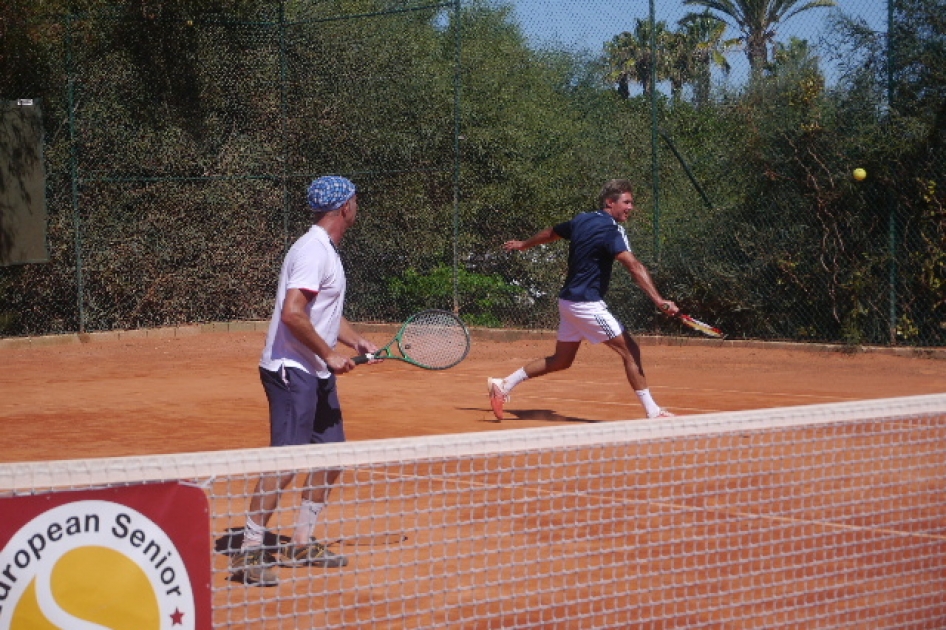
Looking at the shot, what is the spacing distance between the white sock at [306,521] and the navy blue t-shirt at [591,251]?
4.32 metres

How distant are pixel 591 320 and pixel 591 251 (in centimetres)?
48

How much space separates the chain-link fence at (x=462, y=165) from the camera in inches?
544

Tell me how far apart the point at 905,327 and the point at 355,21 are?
873 cm

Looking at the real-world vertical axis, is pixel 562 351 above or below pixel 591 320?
below

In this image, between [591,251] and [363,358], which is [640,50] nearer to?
[591,251]

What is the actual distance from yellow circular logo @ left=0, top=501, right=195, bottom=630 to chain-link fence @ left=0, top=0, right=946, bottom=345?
1172 cm

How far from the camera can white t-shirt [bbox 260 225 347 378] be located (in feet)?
17.1

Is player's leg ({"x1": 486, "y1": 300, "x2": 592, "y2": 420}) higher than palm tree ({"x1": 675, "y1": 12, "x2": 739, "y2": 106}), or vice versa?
palm tree ({"x1": 675, "y1": 12, "x2": 739, "y2": 106})

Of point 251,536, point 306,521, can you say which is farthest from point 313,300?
point 251,536

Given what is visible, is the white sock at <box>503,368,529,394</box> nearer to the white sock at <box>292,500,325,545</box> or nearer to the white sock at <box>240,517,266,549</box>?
the white sock at <box>292,500,325,545</box>

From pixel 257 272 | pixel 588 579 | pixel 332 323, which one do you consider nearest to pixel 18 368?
pixel 257 272

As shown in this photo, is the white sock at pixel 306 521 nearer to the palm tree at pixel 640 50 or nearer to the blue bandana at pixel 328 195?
the blue bandana at pixel 328 195

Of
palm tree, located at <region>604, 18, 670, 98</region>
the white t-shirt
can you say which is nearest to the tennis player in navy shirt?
the white t-shirt

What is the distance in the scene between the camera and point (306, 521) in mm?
4926
